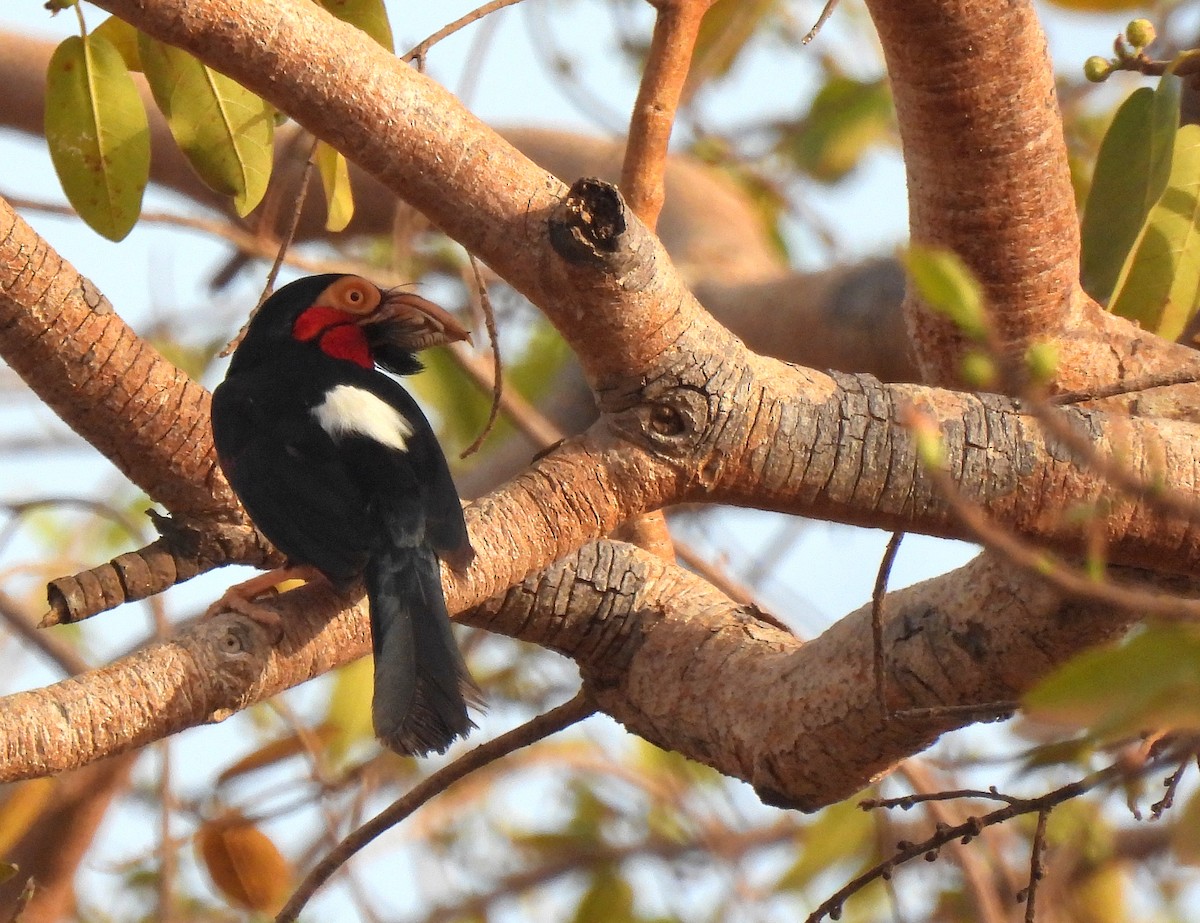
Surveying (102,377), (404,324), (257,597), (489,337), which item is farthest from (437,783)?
(404,324)

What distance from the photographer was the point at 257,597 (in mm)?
2963

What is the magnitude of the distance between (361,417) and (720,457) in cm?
98

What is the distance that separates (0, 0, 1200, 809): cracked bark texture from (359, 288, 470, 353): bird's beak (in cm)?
75

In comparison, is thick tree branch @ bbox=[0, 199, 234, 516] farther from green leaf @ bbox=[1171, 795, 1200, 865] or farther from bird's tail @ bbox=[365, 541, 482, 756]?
green leaf @ bbox=[1171, 795, 1200, 865]

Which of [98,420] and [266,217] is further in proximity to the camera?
[266,217]

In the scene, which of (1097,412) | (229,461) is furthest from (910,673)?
(229,461)

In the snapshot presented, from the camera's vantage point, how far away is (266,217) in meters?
4.89

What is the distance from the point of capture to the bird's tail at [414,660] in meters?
2.70

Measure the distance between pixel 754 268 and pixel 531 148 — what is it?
126 centimetres

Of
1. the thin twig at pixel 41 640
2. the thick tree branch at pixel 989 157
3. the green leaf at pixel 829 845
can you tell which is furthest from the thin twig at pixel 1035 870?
the thin twig at pixel 41 640

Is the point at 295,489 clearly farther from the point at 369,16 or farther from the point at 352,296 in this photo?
the point at 369,16

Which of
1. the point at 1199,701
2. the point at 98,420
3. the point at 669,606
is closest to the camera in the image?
the point at 1199,701

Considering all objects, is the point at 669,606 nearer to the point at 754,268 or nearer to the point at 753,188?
the point at 754,268

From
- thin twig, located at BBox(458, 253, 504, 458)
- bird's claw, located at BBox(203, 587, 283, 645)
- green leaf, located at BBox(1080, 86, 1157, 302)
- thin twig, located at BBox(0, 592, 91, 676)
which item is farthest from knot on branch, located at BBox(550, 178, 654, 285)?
thin twig, located at BBox(0, 592, 91, 676)
